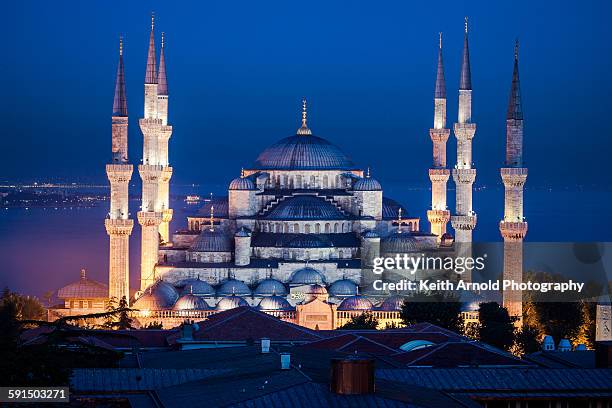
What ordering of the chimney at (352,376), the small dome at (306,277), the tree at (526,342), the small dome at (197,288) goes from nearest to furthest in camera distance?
1. the chimney at (352,376)
2. the tree at (526,342)
3. the small dome at (197,288)
4. the small dome at (306,277)

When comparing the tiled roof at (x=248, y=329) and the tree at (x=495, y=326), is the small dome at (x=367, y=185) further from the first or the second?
the tiled roof at (x=248, y=329)

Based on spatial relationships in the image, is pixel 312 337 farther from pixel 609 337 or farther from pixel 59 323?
pixel 59 323

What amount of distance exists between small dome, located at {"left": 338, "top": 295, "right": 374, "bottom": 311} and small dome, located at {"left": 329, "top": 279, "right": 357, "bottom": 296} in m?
1.63

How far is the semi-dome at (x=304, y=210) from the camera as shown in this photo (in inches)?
2053

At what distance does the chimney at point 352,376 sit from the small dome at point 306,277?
2806cm

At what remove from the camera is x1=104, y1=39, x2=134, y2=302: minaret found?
163 ft

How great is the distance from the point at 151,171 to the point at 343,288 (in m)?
7.08

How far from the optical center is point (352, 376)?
2095 centimetres

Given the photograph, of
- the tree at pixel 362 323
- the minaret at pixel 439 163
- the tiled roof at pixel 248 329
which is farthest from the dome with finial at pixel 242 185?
the tiled roof at pixel 248 329

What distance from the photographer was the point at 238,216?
52969 millimetres

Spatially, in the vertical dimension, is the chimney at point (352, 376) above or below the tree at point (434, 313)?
below

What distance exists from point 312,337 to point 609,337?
844 centimetres

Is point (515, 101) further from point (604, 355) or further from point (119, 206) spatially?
point (604, 355)

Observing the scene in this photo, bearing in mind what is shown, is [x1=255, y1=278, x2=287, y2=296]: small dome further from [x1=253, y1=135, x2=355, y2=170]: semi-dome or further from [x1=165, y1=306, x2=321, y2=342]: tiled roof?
[x1=165, y1=306, x2=321, y2=342]: tiled roof
